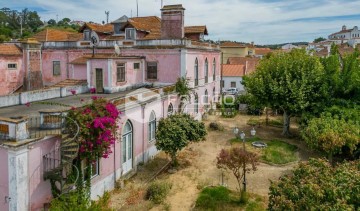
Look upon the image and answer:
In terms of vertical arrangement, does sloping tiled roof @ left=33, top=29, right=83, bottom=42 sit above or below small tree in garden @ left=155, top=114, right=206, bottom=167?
above

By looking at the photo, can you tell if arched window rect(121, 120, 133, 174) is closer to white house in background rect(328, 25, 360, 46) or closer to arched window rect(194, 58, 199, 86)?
arched window rect(194, 58, 199, 86)

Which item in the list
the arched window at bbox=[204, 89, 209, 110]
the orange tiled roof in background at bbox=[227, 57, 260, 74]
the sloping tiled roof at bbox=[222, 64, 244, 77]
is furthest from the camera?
the orange tiled roof in background at bbox=[227, 57, 260, 74]

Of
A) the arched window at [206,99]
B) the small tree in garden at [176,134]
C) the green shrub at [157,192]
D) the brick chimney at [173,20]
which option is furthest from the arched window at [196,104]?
the green shrub at [157,192]

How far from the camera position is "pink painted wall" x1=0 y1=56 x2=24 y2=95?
82.4 feet

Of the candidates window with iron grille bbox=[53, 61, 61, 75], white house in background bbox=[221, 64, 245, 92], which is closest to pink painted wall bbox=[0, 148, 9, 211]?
window with iron grille bbox=[53, 61, 61, 75]

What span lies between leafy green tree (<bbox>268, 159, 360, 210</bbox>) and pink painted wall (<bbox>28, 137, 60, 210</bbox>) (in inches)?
292

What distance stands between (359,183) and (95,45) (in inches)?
931

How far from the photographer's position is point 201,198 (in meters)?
14.1

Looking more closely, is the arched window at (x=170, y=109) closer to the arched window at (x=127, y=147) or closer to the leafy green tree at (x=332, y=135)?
the arched window at (x=127, y=147)

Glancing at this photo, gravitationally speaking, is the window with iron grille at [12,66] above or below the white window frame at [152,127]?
above

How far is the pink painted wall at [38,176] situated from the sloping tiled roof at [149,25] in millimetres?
17228

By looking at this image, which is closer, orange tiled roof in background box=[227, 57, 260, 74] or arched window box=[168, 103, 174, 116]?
arched window box=[168, 103, 174, 116]

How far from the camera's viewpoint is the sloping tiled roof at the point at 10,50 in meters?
24.9

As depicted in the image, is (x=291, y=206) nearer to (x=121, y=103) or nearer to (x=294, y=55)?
(x=121, y=103)
